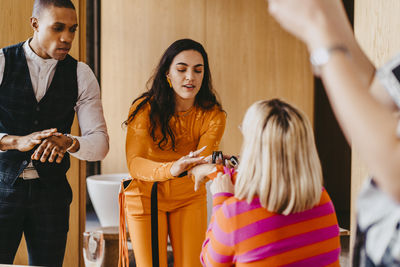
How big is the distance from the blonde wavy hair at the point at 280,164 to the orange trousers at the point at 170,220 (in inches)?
31.8

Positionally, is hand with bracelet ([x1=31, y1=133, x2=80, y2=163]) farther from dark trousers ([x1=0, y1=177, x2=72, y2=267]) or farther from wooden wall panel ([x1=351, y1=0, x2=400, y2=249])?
wooden wall panel ([x1=351, y1=0, x2=400, y2=249])

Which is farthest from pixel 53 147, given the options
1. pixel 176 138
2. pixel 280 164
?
pixel 280 164

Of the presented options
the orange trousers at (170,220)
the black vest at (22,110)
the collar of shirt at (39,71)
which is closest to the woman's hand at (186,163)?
the orange trousers at (170,220)

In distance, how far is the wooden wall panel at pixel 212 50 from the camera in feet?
14.7

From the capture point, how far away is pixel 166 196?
1889 millimetres

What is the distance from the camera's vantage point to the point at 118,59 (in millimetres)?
4523

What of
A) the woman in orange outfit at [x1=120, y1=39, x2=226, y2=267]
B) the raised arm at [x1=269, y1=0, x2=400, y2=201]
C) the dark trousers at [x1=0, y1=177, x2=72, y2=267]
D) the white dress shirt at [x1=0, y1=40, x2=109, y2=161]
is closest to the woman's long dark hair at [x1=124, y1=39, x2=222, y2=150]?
the woman in orange outfit at [x1=120, y1=39, x2=226, y2=267]

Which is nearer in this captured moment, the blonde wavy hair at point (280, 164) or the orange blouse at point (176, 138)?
the blonde wavy hair at point (280, 164)

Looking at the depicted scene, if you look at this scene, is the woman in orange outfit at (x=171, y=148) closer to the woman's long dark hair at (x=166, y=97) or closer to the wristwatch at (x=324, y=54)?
the woman's long dark hair at (x=166, y=97)

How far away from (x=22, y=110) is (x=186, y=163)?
2.18ft

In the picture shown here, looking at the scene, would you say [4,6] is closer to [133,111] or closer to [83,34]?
[83,34]

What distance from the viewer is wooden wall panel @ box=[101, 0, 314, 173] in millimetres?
4477

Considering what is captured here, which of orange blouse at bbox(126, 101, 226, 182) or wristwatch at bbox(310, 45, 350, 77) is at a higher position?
wristwatch at bbox(310, 45, 350, 77)

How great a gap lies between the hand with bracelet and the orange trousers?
427 mm
